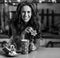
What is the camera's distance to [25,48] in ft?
3.06

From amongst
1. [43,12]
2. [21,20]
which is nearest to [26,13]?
[21,20]

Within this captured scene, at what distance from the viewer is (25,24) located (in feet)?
3.59

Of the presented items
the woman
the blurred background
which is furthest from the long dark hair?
the blurred background

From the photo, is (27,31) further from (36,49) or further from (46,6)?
(46,6)

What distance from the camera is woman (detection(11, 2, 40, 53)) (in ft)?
3.38

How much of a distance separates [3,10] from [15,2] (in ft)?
0.82

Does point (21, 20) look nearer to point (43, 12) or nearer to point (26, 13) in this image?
point (26, 13)

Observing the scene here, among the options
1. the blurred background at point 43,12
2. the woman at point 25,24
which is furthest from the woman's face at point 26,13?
the blurred background at point 43,12

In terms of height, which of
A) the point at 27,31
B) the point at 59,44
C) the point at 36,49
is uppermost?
the point at 27,31

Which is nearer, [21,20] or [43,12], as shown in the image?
[21,20]

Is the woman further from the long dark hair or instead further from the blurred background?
the blurred background

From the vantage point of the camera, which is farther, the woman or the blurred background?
the blurred background

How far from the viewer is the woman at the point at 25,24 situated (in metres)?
1.03

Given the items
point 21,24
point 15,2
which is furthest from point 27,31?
point 15,2
